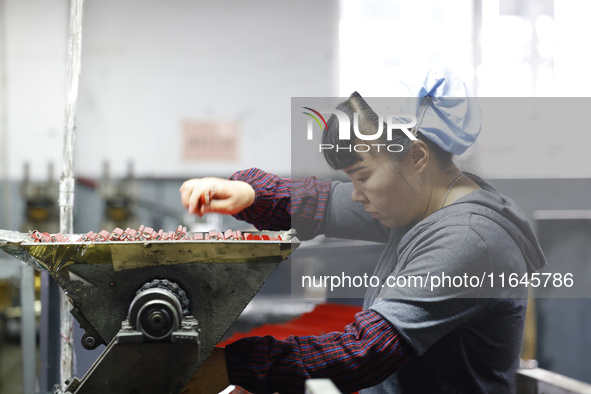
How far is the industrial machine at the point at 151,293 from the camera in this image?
2.20ft

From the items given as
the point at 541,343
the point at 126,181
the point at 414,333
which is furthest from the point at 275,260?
the point at 126,181

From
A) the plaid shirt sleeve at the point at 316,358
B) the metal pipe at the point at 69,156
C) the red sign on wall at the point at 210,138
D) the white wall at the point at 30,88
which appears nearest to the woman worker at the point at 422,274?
the plaid shirt sleeve at the point at 316,358

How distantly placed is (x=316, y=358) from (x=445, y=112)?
45 cm

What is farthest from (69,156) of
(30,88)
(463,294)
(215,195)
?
(30,88)

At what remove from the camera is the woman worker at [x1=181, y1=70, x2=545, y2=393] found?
2.53ft

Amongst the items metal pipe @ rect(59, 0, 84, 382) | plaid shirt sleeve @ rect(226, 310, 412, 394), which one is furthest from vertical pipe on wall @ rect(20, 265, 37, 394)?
plaid shirt sleeve @ rect(226, 310, 412, 394)

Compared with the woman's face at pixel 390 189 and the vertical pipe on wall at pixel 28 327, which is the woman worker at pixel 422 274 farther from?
the vertical pipe on wall at pixel 28 327

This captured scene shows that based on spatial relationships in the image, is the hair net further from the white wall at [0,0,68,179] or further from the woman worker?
the white wall at [0,0,68,179]

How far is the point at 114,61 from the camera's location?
8.67ft

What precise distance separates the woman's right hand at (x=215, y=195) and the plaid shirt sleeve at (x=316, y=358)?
0.73 ft

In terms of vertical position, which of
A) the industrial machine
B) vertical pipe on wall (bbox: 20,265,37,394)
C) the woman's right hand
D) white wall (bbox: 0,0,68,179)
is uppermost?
A: white wall (bbox: 0,0,68,179)

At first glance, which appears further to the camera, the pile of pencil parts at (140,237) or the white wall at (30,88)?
the white wall at (30,88)

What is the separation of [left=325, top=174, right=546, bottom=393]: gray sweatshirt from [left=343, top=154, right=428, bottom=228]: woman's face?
0.03 m

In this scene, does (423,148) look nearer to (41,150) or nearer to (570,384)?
(570,384)
